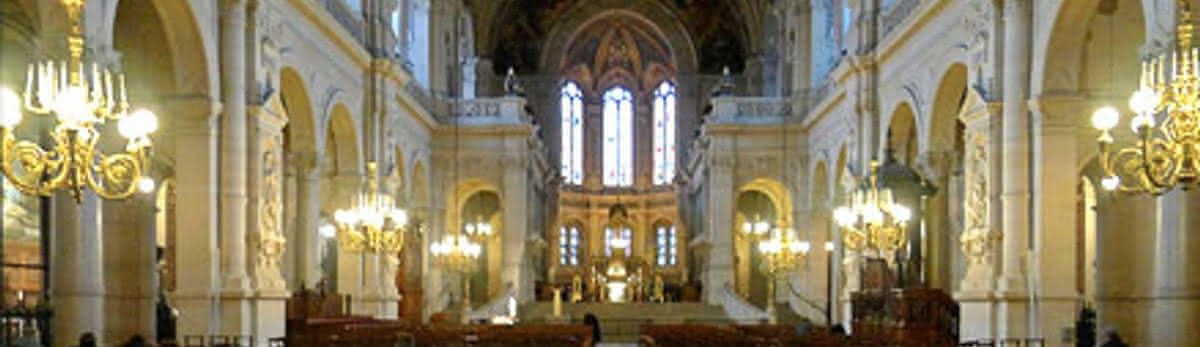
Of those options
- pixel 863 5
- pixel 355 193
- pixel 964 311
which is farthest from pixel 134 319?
pixel 863 5

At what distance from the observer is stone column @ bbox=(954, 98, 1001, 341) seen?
2031 centimetres

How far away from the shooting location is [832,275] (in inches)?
1412

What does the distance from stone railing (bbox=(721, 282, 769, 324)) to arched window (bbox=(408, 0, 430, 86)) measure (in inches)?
423

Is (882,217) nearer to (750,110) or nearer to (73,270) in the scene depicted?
(73,270)

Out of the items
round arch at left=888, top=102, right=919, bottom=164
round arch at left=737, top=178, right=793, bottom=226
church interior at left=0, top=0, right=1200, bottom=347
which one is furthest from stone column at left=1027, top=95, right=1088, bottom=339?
round arch at left=737, top=178, right=793, bottom=226

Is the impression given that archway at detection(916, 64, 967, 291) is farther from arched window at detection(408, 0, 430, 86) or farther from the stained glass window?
arched window at detection(408, 0, 430, 86)

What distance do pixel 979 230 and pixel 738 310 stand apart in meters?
18.8

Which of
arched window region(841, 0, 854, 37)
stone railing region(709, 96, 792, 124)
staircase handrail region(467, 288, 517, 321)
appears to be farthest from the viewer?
stone railing region(709, 96, 792, 124)

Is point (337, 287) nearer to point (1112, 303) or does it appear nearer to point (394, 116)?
point (394, 116)

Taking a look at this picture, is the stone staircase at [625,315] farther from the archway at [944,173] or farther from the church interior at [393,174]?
the archway at [944,173]

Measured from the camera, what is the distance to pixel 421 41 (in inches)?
1558

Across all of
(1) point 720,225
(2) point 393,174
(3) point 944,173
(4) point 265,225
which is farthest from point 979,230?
(1) point 720,225

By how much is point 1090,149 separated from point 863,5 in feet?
34.1

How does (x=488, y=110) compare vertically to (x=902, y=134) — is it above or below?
above
